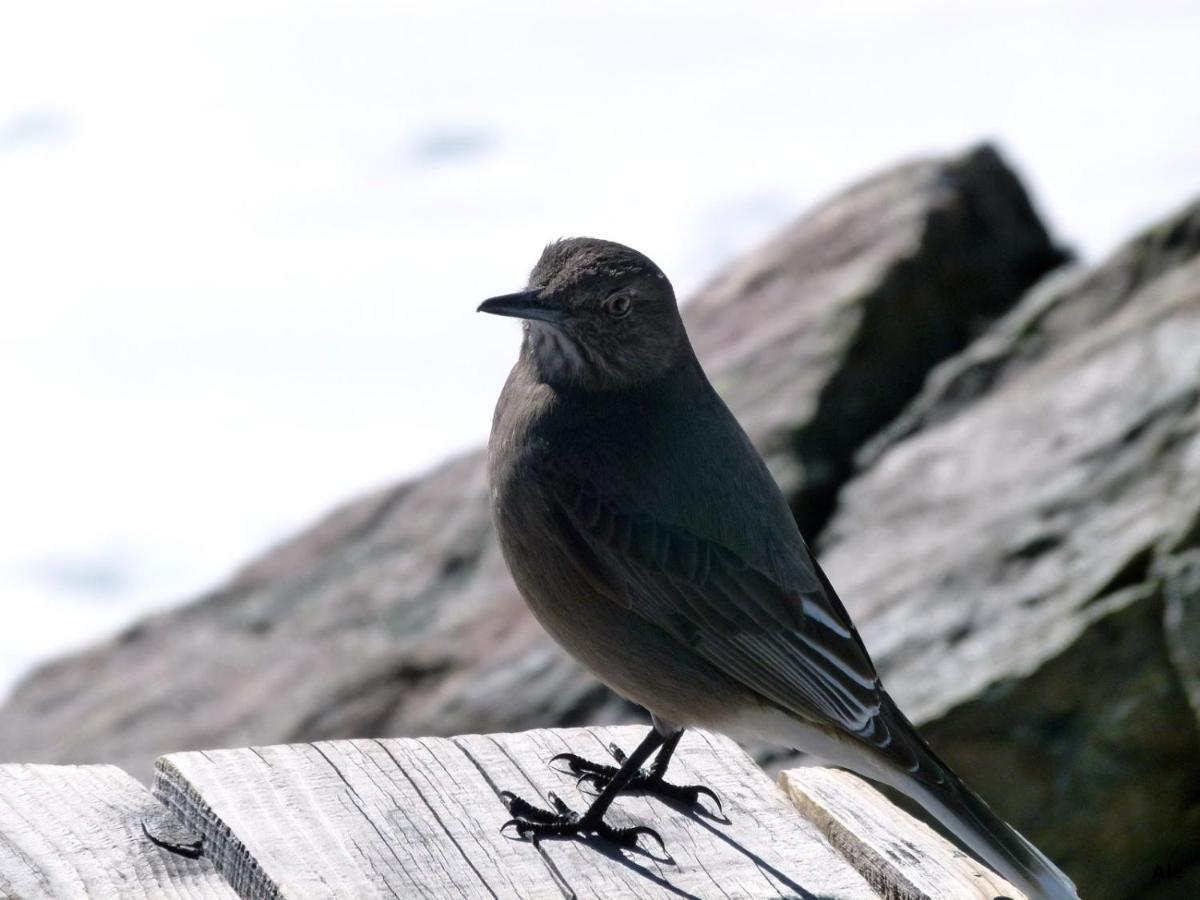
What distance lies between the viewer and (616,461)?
4.84 metres

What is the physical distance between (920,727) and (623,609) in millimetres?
2129

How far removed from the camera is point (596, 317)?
16.5 feet

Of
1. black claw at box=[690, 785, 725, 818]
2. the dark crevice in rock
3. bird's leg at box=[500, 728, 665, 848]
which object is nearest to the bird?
black claw at box=[690, 785, 725, 818]

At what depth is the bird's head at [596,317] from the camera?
502cm

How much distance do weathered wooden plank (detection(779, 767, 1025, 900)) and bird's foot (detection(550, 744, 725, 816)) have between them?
216 mm

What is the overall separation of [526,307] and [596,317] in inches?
8.3

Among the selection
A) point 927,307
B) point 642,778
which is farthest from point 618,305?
point 927,307

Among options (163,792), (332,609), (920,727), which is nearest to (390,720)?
(332,609)

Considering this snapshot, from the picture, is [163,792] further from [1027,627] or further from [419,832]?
[1027,627]

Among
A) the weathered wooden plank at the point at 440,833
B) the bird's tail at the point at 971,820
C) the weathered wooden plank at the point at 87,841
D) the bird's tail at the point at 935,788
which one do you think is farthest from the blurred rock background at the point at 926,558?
the weathered wooden plank at the point at 87,841

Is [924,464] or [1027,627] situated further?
[924,464]

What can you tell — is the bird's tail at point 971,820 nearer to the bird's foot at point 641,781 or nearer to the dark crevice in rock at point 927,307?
the bird's foot at point 641,781

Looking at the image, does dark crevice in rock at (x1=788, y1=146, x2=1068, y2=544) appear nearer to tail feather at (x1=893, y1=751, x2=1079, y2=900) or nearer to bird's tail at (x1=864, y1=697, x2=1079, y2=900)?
bird's tail at (x1=864, y1=697, x2=1079, y2=900)

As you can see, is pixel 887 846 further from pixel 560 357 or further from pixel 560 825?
pixel 560 357
